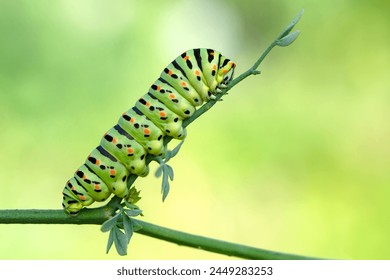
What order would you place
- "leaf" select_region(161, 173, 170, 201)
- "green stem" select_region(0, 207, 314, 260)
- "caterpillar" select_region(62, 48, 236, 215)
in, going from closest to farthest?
"green stem" select_region(0, 207, 314, 260), "leaf" select_region(161, 173, 170, 201), "caterpillar" select_region(62, 48, 236, 215)

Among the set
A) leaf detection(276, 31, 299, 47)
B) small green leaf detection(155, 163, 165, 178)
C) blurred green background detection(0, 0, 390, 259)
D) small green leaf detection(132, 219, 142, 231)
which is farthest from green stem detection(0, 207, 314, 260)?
blurred green background detection(0, 0, 390, 259)

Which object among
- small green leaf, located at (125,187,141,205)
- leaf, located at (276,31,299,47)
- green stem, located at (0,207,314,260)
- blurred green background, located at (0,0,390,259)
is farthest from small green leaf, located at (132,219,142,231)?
blurred green background, located at (0,0,390,259)

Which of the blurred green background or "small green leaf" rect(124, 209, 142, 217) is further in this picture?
the blurred green background

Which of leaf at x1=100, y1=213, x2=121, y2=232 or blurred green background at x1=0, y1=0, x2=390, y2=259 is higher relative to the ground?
blurred green background at x1=0, y1=0, x2=390, y2=259

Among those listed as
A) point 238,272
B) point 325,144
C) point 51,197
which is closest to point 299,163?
point 325,144

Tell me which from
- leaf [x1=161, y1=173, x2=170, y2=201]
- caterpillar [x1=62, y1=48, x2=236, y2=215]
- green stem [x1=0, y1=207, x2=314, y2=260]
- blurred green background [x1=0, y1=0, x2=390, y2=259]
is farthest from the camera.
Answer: blurred green background [x1=0, y1=0, x2=390, y2=259]

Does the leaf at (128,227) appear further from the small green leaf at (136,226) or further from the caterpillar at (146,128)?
the caterpillar at (146,128)

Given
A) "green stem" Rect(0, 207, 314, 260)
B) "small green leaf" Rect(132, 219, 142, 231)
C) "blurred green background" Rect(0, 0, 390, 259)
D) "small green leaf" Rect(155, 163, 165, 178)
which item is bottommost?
"green stem" Rect(0, 207, 314, 260)

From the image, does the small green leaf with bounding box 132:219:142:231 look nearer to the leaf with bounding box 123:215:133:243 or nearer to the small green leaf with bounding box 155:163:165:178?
the leaf with bounding box 123:215:133:243
